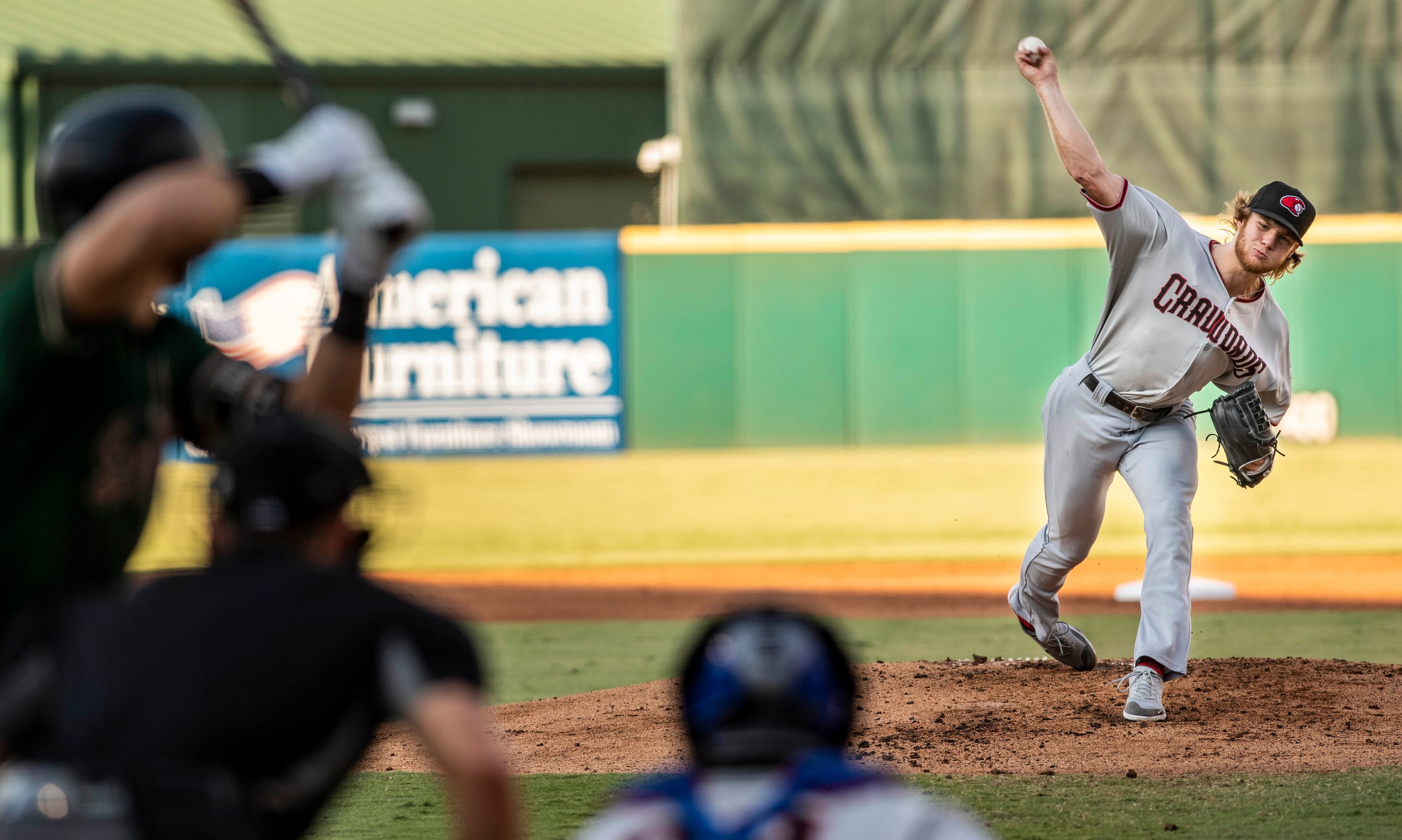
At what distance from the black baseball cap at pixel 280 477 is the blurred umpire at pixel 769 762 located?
0.53m

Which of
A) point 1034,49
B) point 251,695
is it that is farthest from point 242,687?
point 1034,49

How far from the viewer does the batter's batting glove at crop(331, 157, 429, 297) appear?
2363 mm

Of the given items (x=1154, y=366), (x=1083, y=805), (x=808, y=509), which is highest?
(x=1154, y=366)

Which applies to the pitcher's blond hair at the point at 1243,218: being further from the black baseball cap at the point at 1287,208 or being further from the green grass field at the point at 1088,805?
the green grass field at the point at 1088,805

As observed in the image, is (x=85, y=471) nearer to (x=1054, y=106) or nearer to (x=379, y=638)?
(x=379, y=638)

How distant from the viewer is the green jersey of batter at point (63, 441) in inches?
82.0

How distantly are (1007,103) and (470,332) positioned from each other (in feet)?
19.9

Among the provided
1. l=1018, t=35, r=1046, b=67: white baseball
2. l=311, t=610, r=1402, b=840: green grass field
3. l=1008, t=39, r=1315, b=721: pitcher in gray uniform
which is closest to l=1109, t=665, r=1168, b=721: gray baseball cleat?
l=1008, t=39, r=1315, b=721: pitcher in gray uniform

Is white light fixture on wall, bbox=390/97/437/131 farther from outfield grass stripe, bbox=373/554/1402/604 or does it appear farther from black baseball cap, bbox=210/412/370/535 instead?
black baseball cap, bbox=210/412/370/535

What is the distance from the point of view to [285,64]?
10.2 feet

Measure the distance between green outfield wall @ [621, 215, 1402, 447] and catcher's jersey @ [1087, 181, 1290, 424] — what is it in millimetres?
6882

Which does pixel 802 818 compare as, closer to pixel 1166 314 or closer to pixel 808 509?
pixel 1166 314

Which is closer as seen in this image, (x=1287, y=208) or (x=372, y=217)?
(x=372, y=217)

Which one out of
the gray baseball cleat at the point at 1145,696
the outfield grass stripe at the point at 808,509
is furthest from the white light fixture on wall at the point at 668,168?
the gray baseball cleat at the point at 1145,696
